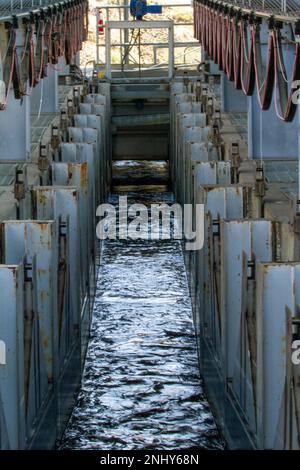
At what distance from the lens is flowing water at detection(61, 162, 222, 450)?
1278 cm

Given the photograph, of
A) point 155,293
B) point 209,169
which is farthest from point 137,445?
point 155,293

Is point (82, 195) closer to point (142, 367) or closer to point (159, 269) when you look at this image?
point (142, 367)

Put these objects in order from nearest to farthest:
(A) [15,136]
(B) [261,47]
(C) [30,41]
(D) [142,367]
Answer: (D) [142,367]
(C) [30,41]
(B) [261,47]
(A) [15,136]

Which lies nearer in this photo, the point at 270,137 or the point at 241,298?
the point at 241,298

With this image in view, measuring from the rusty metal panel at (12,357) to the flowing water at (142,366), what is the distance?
2.81 metres

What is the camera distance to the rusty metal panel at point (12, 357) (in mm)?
9438

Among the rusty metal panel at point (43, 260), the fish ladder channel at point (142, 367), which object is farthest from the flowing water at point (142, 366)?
the rusty metal panel at point (43, 260)

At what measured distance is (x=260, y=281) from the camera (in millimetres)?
9633

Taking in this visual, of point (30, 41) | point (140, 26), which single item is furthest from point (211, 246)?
point (140, 26)

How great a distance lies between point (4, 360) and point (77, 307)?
484 centimetres

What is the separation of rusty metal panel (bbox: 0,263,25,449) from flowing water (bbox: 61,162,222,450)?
9.21 feet

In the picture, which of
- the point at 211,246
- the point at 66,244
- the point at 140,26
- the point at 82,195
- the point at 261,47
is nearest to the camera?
the point at 211,246

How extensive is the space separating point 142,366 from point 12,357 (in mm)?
6083

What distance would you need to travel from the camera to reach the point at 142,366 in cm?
1542
